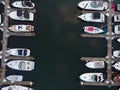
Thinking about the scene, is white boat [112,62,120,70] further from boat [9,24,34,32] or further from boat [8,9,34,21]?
boat [8,9,34,21]

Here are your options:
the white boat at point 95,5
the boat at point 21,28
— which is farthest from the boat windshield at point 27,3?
the white boat at point 95,5

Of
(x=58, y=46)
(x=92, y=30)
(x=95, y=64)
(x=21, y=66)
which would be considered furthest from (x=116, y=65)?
(x=21, y=66)

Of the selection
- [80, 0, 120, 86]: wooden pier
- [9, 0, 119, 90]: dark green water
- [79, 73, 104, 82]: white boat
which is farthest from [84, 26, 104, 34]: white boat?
[79, 73, 104, 82]: white boat

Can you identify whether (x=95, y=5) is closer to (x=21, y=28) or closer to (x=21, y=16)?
(x=21, y=16)

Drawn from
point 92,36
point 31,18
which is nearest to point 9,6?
point 31,18

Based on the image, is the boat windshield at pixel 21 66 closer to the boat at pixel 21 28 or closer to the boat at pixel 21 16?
the boat at pixel 21 28

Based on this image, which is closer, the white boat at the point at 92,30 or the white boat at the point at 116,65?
the white boat at the point at 116,65
